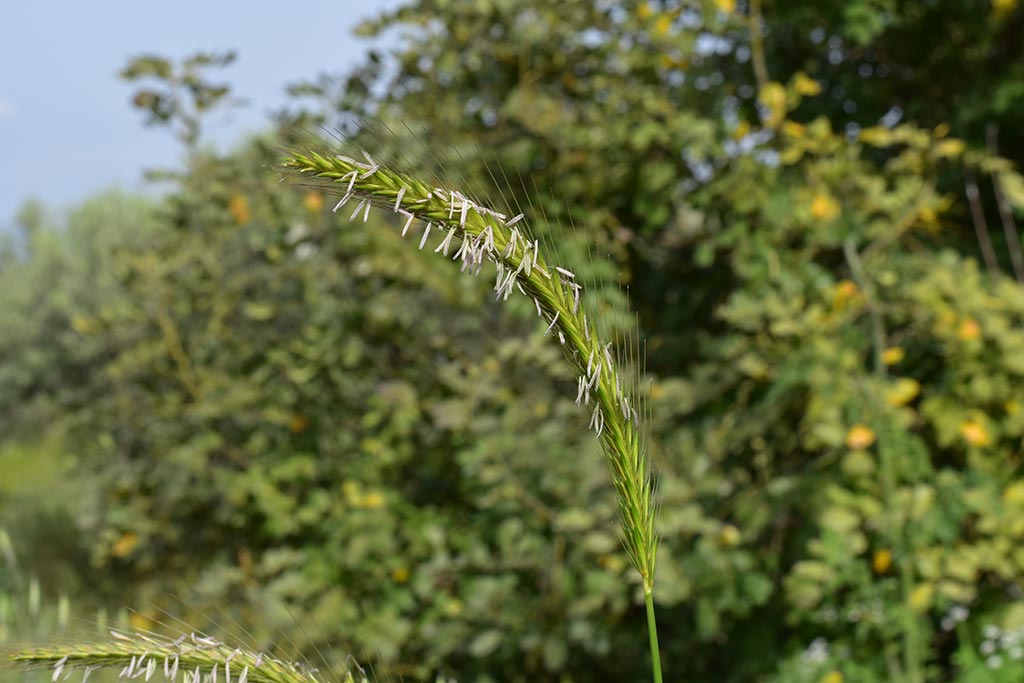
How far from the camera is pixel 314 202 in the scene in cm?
313

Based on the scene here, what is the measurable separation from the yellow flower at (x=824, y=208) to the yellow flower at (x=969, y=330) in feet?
1.33

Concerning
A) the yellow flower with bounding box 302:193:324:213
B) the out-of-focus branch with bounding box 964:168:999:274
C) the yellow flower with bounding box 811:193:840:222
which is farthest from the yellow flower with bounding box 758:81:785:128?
the yellow flower with bounding box 302:193:324:213

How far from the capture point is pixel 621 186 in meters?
2.99

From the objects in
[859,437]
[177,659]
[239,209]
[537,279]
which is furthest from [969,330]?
[239,209]

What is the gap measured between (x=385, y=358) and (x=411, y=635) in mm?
778

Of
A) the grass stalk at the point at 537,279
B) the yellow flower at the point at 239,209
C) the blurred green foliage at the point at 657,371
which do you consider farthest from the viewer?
the yellow flower at the point at 239,209

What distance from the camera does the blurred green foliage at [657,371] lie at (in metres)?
2.38

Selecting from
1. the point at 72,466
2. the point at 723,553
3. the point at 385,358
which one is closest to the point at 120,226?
the point at 72,466

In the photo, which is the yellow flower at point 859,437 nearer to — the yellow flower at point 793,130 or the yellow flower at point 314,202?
the yellow flower at point 793,130

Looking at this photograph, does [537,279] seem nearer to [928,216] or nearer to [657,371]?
[928,216]

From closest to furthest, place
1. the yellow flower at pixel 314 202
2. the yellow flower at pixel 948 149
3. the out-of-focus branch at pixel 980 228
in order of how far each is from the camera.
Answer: the yellow flower at pixel 948 149 → the out-of-focus branch at pixel 980 228 → the yellow flower at pixel 314 202

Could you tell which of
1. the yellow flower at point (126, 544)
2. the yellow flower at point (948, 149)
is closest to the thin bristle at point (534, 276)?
the yellow flower at point (948, 149)

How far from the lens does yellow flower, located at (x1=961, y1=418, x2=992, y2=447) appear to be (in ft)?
7.69

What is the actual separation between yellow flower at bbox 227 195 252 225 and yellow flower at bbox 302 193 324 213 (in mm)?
418
